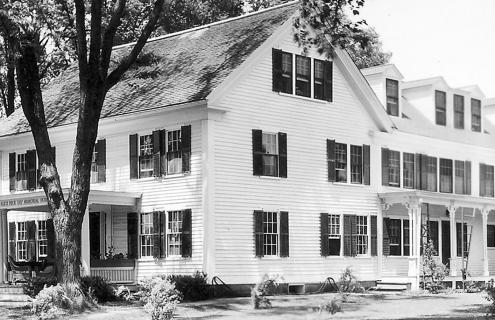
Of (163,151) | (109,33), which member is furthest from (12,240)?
(109,33)

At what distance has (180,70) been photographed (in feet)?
104

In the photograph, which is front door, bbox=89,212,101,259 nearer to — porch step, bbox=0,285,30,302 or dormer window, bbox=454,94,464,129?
porch step, bbox=0,285,30,302

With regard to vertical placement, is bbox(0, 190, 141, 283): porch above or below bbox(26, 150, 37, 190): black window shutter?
below

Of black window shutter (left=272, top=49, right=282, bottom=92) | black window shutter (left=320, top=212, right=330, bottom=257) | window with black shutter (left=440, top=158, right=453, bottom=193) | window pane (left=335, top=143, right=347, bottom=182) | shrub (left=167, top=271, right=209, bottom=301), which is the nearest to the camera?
shrub (left=167, top=271, right=209, bottom=301)

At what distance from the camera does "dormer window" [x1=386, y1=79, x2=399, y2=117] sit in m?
36.2

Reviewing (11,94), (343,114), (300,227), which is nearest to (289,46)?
(343,114)

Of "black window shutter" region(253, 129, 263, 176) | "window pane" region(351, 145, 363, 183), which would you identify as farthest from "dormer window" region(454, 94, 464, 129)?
"black window shutter" region(253, 129, 263, 176)

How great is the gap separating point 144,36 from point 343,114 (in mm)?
10488

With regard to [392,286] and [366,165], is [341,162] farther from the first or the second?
[392,286]

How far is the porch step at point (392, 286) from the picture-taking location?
33.0 meters

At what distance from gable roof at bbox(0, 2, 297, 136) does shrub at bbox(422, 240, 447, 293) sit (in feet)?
32.9

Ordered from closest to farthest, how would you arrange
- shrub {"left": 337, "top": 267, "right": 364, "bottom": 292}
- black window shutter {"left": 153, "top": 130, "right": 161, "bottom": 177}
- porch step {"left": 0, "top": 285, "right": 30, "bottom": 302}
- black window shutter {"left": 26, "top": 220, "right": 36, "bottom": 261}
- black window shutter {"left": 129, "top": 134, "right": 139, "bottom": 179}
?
porch step {"left": 0, "top": 285, "right": 30, "bottom": 302}
shrub {"left": 337, "top": 267, "right": 364, "bottom": 292}
black window shutter {"left": 153, "top": 130, "right": 161, "bottom": 177}
black window shutter {"left": 129, "top": 134, "right": 139, "bottom": 179}
black window shutter {"left": 26, "top": 220, "right": 36, "bottom": 261}

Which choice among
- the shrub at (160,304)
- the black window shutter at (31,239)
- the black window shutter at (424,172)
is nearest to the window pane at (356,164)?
the black window shutter at (424,172)

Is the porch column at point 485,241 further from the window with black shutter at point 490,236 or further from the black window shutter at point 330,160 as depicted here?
the black window shutter at point 330,160
